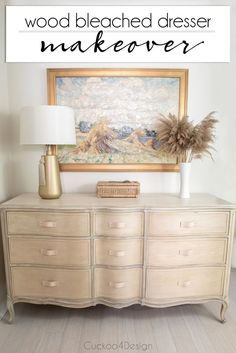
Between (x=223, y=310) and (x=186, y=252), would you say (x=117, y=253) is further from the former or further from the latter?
(x=223, y=310)

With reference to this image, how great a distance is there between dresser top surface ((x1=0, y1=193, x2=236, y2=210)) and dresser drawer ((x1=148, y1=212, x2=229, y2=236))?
2.1 inches

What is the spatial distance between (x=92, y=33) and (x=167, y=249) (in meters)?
1.75

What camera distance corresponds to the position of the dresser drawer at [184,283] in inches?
61.1

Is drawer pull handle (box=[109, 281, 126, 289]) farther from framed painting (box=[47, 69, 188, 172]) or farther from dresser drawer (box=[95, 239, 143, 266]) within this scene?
framed painting (box=[47, 69, 188, 172])

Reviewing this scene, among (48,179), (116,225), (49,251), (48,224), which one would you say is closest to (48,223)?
(48,224)

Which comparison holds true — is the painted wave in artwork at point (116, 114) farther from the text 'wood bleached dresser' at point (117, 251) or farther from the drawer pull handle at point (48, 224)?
the drawer pull handle at point (48, 224)

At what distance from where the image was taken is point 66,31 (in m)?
1.80

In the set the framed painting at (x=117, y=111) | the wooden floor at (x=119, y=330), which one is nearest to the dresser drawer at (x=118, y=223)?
the framed painting at (x=117, y=111)

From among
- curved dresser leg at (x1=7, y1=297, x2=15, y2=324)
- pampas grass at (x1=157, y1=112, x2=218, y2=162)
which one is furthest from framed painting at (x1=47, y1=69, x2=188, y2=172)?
curved dresser leg at (x1=7, y1=297, x2=15, y2=324)

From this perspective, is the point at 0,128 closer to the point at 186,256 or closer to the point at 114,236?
the point at 114,236

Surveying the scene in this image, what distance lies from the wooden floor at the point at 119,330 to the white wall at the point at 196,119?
3.12 feet

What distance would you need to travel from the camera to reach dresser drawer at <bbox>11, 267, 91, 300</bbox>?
155 cm

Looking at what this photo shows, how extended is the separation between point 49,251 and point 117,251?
460mm

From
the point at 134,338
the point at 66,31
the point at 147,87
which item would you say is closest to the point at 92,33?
the point at 66,31
